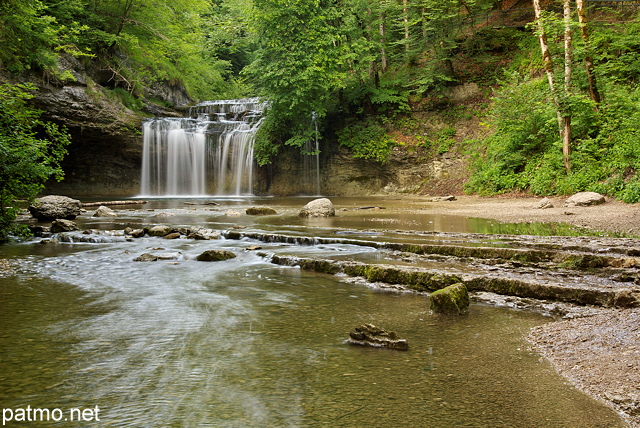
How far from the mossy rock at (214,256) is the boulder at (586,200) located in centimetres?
1069

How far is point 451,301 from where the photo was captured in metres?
4.65

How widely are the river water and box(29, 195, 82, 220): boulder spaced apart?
27.2 ft

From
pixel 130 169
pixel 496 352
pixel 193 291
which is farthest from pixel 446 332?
pixel 130 169

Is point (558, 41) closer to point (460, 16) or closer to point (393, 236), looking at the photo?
A: point (460, 16)

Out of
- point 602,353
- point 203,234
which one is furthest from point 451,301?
point 203,234

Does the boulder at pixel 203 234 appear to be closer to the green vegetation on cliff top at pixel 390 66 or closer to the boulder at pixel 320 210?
the boulder at pixel 320 210

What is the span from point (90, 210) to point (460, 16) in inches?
848

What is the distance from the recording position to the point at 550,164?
53.9 feet

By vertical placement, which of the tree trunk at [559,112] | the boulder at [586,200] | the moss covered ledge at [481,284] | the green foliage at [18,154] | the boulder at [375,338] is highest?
the tree trunk at [559,112]

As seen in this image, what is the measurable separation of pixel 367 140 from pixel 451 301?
72.0ft

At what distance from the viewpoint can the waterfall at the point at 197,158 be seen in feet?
90.9

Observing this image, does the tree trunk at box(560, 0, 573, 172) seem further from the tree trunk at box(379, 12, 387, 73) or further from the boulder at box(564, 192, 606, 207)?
the tree trunk at box(379, 12, 387, 73)

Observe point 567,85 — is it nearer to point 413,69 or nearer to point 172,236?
point 413,69

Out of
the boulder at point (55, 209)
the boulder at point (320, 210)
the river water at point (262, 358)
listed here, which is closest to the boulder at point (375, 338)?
the river water at point (262, 358)
